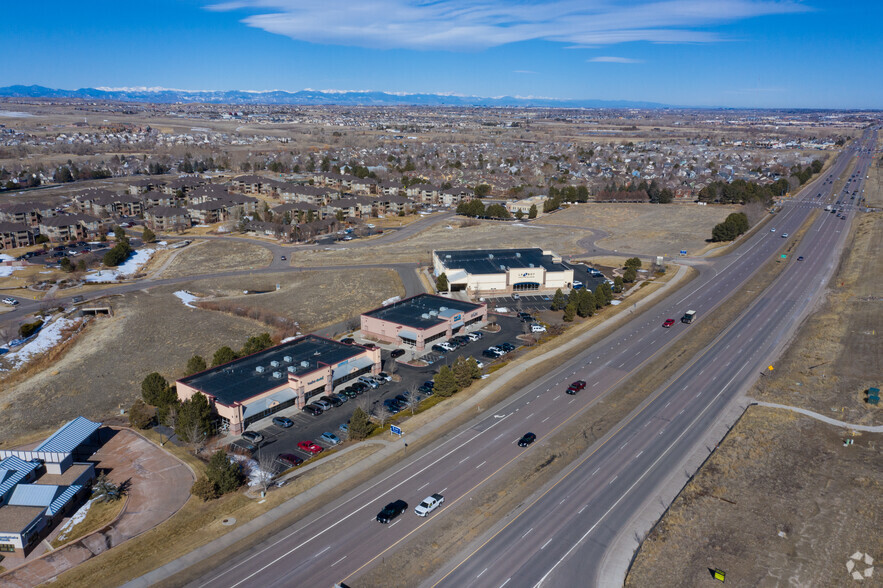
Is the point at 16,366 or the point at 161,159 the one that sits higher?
the point at 161,159

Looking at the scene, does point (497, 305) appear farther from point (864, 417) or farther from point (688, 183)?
point (688, 183)

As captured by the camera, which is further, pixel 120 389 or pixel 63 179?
pixel 63 179

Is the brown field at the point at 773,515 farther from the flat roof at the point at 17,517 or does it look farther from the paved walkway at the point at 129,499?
the flat roof at the point at 17,517

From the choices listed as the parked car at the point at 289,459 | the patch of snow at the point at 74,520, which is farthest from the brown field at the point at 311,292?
the patch of snow at the point at 74,520

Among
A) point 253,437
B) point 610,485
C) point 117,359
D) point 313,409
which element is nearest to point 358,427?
point 313,409

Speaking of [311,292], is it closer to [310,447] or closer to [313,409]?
[313,409]

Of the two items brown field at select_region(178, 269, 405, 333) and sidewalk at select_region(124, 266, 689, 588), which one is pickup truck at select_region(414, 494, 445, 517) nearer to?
sidewalk at select_region(124, 266, 689, 588)

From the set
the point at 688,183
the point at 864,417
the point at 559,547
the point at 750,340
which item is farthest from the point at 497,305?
the point at 688,183
